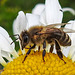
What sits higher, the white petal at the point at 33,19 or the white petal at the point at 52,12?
the white petal at the point at 52,12

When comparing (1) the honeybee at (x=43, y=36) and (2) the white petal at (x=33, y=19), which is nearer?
(1) the honeybee at (x=43, y=36)

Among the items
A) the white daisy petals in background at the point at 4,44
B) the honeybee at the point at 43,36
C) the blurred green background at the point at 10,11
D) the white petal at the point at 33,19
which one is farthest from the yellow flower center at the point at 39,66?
the blurred green background at the point at 10,11

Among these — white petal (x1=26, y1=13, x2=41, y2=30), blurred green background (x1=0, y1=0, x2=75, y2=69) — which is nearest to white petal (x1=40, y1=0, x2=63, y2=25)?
white petal (x1=26, y1=13, x2=41, y2=30)

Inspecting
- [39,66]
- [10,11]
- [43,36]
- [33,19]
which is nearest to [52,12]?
[33,19]

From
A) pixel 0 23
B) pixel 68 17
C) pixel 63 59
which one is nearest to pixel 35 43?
pixel 63 59

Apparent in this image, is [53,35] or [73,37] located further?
[73,37]

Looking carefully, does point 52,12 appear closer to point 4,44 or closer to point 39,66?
point 4,44

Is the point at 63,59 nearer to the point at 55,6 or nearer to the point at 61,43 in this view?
the point at 61,43

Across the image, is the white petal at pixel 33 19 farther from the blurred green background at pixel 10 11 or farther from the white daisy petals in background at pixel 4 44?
the blurred green background at pixel 10 11
